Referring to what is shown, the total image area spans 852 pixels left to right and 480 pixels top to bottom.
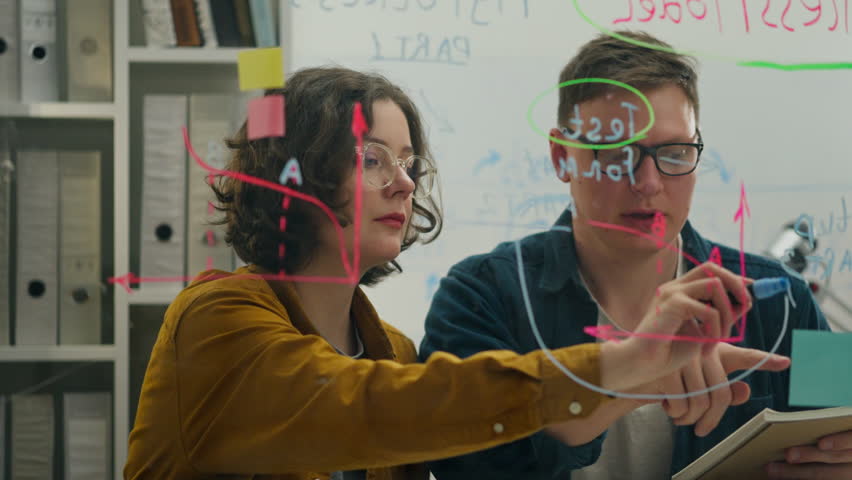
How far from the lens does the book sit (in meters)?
0.93

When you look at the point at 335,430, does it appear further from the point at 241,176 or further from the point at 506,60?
the point at 506,60

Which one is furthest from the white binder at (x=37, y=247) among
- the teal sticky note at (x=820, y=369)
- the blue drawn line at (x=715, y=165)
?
the teal sticky note at (x=820, y=369)

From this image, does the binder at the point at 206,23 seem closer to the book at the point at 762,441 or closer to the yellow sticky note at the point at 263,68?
the yellow sticky note at the point at 263,68

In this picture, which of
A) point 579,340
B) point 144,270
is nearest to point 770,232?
point 579,340

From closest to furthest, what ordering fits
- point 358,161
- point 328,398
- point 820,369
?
point 328,398 → point 358,161 → point 820,369

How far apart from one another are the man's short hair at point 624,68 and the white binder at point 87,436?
842 mm

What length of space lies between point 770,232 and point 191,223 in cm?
80

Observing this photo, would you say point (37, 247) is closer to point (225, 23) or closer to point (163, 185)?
point (163, 185)

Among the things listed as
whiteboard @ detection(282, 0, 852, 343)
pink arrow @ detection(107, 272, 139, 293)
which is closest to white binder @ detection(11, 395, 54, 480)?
pink arrow @ detection(107, 272, 139, 293)

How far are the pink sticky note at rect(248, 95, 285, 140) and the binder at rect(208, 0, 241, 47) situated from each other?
0.65 feet

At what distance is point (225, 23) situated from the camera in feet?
3.76

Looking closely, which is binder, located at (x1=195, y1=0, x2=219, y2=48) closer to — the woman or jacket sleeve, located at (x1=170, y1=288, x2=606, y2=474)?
the woman

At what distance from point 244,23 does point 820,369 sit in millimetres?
931

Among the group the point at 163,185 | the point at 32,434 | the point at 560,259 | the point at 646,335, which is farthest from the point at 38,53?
the point at 646,335
